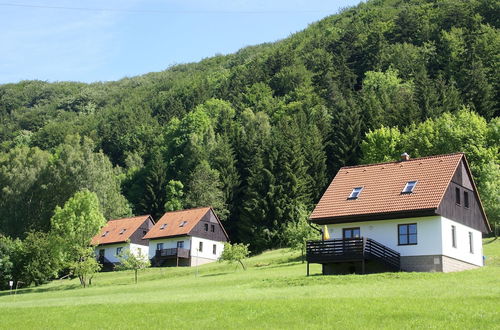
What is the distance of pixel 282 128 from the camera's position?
3669 inches

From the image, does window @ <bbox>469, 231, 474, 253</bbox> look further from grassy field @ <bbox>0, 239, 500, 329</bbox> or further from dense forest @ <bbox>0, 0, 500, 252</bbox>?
dense forest @ <bbox>0, 0, 500, 252</bbox>

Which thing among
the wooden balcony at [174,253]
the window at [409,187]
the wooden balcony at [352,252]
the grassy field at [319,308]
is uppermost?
the window at [409,187]

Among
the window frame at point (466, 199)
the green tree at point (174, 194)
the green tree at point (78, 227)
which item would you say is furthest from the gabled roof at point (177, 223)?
the window frame at point (466, 199)

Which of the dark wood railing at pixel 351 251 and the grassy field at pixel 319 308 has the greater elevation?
the dark wood railing at pixel 351 251

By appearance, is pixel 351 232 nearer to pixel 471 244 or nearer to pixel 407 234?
pixel 407 234

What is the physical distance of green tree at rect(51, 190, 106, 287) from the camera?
6066 cm

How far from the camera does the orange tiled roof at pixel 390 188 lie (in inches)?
1567

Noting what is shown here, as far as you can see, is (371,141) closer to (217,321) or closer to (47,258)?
(47,258)

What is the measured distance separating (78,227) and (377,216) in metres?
32.7

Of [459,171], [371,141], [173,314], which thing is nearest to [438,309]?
[173,314]

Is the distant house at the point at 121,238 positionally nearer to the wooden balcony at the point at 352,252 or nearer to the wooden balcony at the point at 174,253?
the wooden balcony at the point at 174,253

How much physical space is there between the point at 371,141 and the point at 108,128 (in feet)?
233

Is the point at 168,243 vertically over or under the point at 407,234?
under

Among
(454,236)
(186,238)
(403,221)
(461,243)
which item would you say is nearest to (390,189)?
(403,221)
